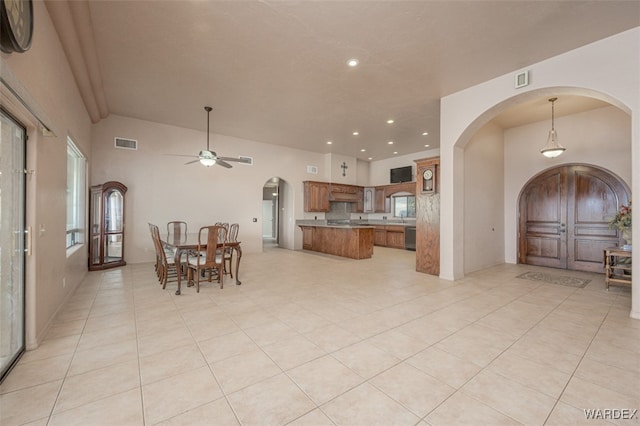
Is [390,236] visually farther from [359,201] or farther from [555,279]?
[555,279]

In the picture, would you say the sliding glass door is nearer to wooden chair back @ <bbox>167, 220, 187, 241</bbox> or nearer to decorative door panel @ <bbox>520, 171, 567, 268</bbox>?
wooden chair back @ <bbox>167, 220, 187, 241</bbox>

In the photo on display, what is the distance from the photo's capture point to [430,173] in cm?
532

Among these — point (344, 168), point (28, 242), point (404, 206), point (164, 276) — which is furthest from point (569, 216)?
point (28, 242)

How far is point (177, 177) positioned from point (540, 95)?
290 inches

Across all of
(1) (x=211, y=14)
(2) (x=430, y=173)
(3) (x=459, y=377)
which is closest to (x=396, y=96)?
(2) (x=430, y=173)

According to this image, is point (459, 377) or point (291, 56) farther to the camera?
point (291, 56)

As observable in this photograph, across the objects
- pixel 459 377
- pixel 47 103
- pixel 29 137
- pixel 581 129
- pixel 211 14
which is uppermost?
pixel 211 14

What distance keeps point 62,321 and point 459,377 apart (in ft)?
13.2

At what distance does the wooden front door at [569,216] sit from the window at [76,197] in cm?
932

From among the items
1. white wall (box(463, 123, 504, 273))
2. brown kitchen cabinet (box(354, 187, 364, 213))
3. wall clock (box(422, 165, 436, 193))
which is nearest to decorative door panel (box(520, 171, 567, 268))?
white wall (box(463, 123, 504, 273))

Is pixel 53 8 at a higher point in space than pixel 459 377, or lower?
higher

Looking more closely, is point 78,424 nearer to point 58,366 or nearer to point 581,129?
point 58,366

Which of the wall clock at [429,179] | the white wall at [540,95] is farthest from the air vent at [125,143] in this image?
the white wall at [540,95]

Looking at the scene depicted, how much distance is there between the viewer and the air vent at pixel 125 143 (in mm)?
5936
